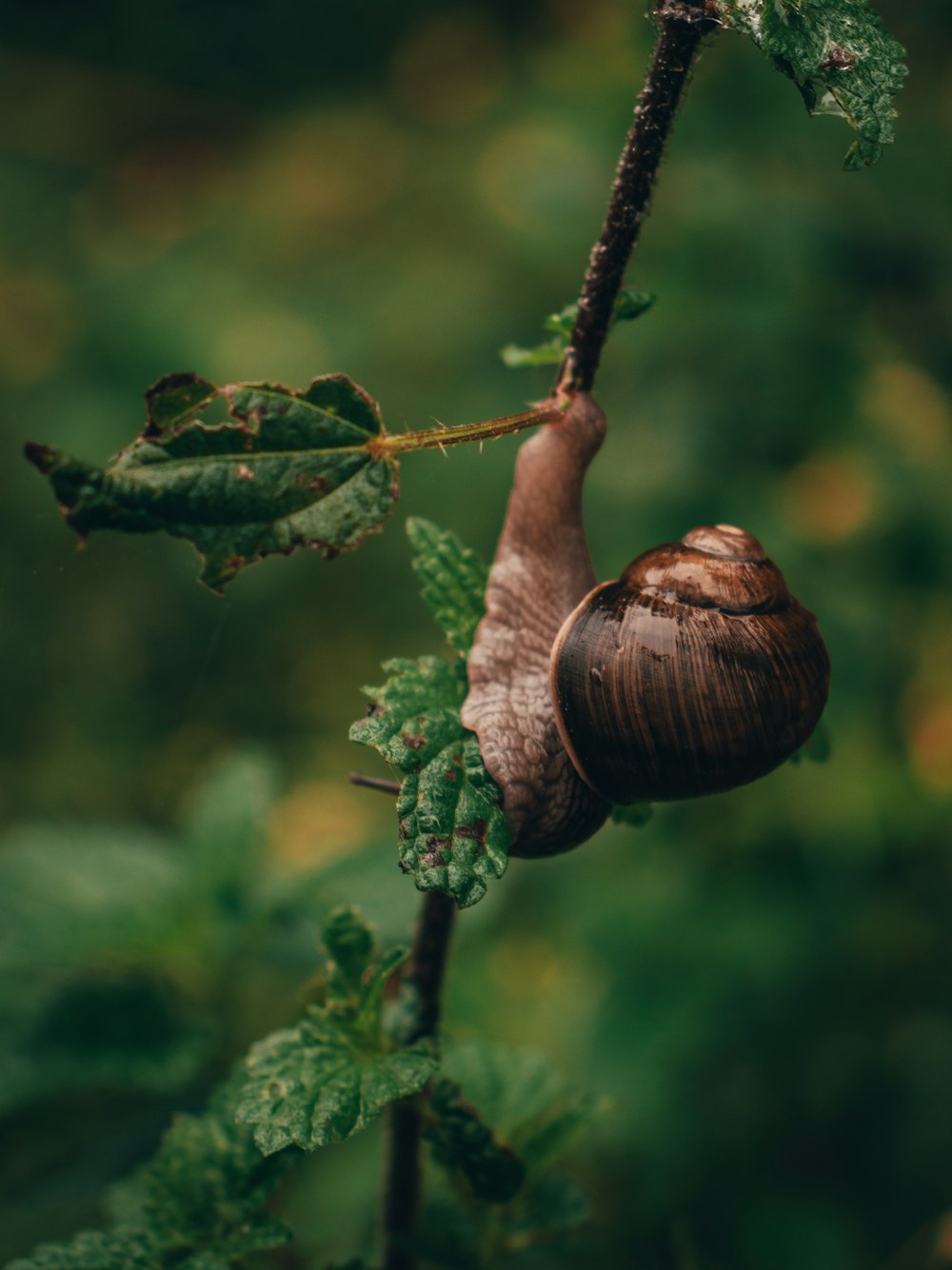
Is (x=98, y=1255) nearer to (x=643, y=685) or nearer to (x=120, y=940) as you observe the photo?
(x=120, y=940)

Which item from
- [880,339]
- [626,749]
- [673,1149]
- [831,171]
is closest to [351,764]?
[673,1149]

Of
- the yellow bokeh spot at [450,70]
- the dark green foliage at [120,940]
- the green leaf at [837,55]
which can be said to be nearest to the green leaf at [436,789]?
the green leaf at [837,55]

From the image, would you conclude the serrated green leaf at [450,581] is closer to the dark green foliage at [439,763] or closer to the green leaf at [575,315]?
the dark green foliage at [439,763]

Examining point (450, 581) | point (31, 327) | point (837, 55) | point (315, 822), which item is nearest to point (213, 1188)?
point (450, 581)

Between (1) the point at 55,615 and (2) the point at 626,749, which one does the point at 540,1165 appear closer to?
(2) the point at 626,749

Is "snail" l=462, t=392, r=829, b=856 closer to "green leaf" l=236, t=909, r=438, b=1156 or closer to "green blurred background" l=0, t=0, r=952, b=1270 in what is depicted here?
"green leaf" l=236, t=909, r=438, b=1156

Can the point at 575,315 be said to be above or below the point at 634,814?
above
